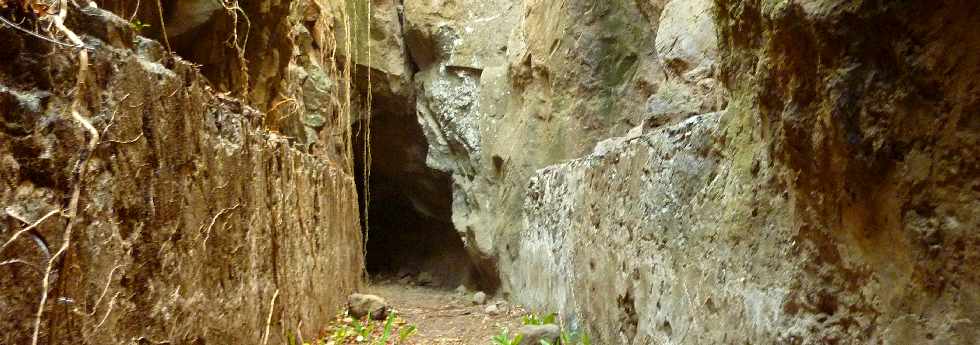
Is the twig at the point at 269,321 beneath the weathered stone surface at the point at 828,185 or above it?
beneath

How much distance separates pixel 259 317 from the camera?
9.68 ft

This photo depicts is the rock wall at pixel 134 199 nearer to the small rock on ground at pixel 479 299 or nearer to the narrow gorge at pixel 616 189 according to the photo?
the narrow gorge at pixel 616 189

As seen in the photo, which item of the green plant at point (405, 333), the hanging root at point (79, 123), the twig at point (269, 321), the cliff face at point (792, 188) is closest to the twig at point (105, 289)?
the hanging root at point (79, 123)

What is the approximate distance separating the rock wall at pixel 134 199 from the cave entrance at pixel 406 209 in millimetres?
6375

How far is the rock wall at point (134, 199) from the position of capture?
134 cm

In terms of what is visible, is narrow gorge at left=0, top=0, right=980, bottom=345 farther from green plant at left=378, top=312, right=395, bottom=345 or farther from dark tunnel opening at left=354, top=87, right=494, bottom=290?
dark tunnel opening at left=354, top=87, right=494, bottom=290

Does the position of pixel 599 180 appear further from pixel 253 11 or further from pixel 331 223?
pixel 331 223

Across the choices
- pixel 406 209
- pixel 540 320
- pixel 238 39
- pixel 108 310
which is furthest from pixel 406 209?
pixel 108 310

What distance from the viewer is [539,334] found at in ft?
13.4

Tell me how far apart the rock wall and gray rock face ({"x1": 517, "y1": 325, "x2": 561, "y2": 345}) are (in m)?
1.38

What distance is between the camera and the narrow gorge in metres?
1.22

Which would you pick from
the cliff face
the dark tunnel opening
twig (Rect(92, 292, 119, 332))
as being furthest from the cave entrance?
twig (Rect(92, 292, 119, 332))

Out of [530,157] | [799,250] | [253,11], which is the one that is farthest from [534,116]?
[799,250]

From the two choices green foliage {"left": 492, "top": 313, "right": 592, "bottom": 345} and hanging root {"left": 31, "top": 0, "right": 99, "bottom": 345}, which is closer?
hanging root {"left": 31, "top": 0, "right": 99, "bottom": 345}
